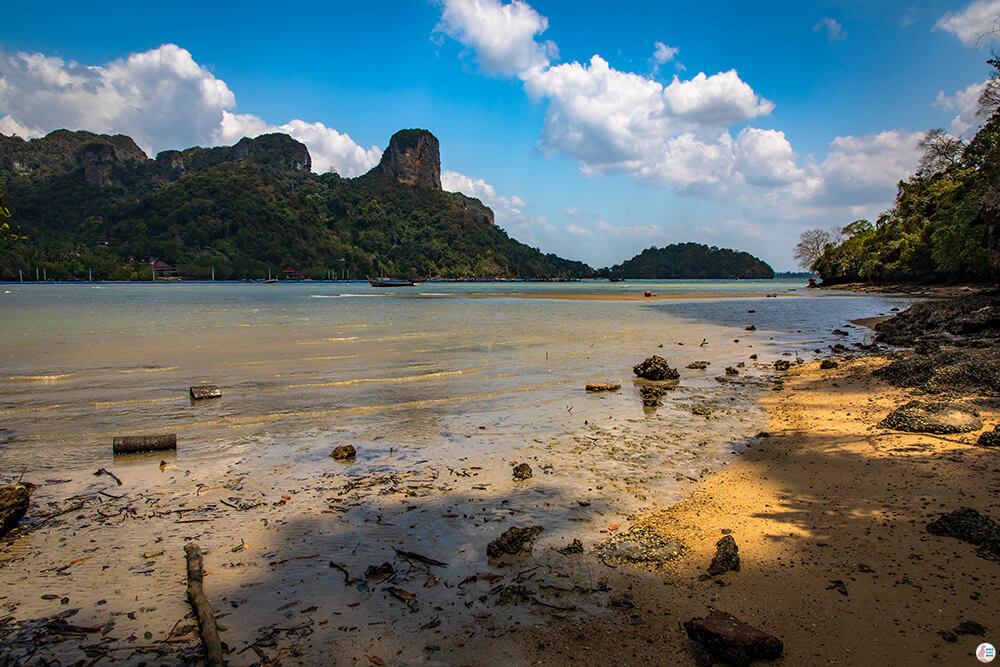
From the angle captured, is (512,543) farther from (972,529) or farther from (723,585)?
(972,529)

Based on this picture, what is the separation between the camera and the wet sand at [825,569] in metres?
3.12

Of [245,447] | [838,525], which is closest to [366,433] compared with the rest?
[245,447]

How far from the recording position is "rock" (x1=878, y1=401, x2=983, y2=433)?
6816mm

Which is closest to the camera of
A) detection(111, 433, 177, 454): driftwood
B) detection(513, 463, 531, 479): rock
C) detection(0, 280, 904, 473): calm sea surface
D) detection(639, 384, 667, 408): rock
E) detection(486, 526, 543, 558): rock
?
detection(486, 526, 543, 558): rock

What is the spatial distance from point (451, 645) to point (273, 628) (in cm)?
125

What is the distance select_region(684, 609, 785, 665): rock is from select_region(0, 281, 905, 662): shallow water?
31.5 inches

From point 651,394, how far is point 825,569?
717cm

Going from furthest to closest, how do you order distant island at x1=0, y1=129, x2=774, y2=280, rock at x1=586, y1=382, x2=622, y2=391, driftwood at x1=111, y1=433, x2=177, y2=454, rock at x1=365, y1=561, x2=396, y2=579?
distant island at x1=0, y1=129, x2=774, y2=280 → rock at x1=586, y1=382, x2=622, y2=391 → driftwood at x1=111, y1=433, x2=177, y2=454 → rock at x1=365, y1=561, x2=396, y2=579

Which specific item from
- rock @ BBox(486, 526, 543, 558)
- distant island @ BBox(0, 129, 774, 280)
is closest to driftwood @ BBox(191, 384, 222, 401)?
rock @ BBox(486, 526, 543, 558)

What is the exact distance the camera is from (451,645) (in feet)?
10.7

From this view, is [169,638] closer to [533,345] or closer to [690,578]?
[690,578]

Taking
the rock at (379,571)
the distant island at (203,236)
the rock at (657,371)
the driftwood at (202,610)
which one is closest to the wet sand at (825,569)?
the rock at (379,571)

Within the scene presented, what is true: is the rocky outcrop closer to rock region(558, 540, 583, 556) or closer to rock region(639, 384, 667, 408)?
rock region(639, 384, 667, 408)

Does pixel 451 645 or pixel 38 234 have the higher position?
pixel 38 234
